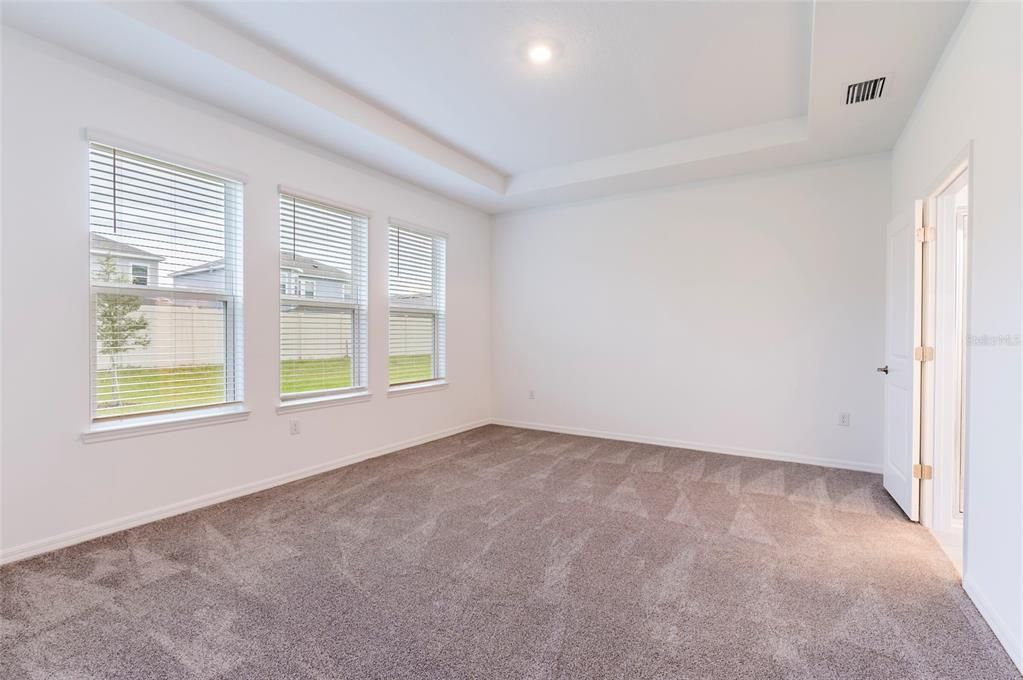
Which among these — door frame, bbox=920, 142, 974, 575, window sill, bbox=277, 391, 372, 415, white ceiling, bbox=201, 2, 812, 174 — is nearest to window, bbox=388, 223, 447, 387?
window sill, bbox=277, 391, 372, 415

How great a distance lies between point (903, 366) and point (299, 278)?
4.47m

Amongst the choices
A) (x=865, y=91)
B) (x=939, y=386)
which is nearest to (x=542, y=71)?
(x=865, y=91)

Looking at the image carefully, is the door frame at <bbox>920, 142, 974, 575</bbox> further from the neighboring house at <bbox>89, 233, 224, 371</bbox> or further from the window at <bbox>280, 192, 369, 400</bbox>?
the neighboring house at <bbox>89, 233, 224, 371</bbox>

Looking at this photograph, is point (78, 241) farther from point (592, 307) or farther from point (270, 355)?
point (592, 307)

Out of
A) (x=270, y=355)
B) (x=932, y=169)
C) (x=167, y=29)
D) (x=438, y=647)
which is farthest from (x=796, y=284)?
(x=167, y=29)

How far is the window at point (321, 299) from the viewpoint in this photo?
12.1 ft

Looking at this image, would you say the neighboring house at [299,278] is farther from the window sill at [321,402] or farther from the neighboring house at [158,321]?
the window sill at [321,402]

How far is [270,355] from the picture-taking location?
3529 millimetres

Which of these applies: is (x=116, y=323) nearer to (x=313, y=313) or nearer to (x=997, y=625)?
(x=313, y=313)

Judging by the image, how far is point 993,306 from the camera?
1864mm

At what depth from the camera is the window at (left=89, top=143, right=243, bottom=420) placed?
2707 mm

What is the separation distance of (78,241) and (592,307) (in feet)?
14.1

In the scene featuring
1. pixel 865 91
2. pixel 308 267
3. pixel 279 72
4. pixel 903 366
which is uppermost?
pixel 279 72

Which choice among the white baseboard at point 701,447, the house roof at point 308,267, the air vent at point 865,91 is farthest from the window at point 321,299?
the air vent at point 865,91
